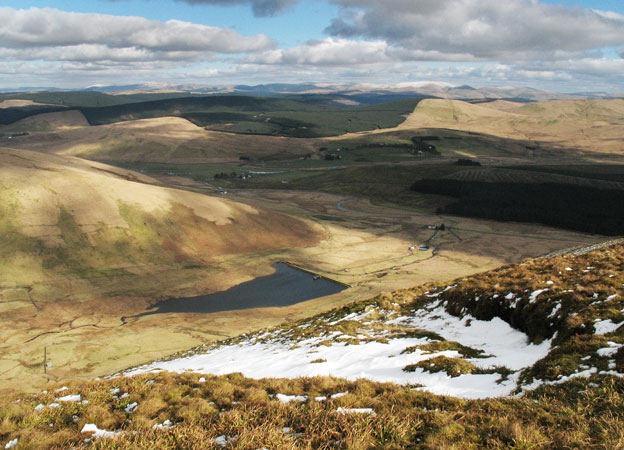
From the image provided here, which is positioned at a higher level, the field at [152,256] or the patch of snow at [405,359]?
the patch of snow at [405,359]

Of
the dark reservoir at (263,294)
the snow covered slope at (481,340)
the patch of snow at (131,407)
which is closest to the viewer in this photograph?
the patch of snow at (131,407)

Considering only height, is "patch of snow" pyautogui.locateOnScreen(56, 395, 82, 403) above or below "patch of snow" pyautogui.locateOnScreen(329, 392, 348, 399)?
below

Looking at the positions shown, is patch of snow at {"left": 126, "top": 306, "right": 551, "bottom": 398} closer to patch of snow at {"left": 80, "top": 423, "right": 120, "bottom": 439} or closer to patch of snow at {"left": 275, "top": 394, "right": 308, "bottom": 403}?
patch of snow at {"left": 275, "top": 394, "right": 308, "bottom": 403}

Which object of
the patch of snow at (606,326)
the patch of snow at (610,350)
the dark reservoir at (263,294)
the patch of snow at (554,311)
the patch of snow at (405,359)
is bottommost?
the dark reservoir at (263,294)

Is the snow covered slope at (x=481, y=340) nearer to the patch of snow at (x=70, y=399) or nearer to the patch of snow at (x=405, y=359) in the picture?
the patch of snow at (x=405, y=359)

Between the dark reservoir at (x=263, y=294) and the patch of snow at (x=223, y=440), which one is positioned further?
the dark reservoir at (x=263, y=294)

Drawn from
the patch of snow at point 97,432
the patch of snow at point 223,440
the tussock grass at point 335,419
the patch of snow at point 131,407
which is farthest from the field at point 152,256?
the patch of snow at point 223,440

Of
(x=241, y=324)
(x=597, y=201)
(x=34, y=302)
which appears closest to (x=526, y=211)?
(x=597, y=201)

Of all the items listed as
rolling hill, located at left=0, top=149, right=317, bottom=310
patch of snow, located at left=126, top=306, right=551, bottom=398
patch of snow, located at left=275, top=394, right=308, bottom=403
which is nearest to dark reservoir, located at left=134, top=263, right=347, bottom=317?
rolling hill, located at left=0, top=149, right=317, bottom=310
